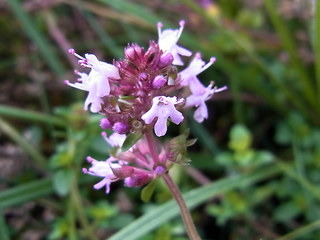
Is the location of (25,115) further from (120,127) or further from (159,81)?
(159,81)

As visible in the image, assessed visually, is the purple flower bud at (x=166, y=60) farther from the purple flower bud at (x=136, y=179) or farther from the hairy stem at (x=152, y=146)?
the purple flower bud at (x=136, y=179)

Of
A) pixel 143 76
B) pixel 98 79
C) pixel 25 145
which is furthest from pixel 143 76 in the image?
pixel 25 145

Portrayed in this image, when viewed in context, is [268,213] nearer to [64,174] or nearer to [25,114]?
[64,174]

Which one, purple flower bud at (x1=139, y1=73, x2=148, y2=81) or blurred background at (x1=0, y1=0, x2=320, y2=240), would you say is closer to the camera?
purple flower bud at (x1=139, y1=73, x2=148, y2=81)

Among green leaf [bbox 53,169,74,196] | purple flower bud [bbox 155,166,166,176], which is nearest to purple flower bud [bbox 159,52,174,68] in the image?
purple flower bud [bbox 155,166,166,176]

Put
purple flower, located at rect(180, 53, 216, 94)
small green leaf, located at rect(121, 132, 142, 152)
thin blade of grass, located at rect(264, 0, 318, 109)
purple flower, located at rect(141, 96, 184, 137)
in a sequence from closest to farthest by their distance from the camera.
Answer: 1. purple flower, located at rect(141, 96, 184, 137)
2. small green leaf, located at rect(121, 132, 142, 152)
3. purple flower, located at rect(180, 53, 216, 94)
4. thin blade of grass, located at rect(264, 0, 318, 109)

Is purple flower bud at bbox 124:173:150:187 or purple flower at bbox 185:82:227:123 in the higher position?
purple flower at bbox 185:82:227:123

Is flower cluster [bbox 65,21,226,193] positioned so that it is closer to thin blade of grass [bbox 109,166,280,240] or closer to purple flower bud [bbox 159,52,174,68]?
purple flower bud [bbox 159,52,174,68]

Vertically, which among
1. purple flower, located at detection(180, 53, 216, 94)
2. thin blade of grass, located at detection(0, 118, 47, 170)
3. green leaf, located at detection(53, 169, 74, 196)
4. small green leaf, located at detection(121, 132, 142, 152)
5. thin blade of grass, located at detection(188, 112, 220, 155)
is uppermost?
thin blade of grass, located at detection(0, 118, 47, 170)
